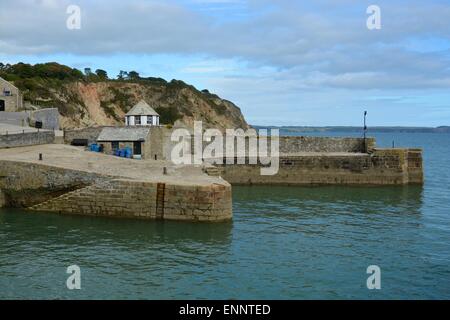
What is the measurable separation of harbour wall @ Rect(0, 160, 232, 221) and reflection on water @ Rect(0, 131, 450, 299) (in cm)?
60

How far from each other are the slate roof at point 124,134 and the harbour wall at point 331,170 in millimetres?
6357

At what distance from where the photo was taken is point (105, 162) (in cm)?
2773

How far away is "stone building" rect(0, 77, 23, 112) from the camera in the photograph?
41.7m

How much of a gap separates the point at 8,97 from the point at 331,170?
86.5 ft

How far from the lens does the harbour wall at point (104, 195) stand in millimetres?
21547

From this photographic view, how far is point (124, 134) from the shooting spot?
110 feet

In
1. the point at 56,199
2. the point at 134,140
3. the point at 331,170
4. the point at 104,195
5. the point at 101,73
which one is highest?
the point at 101,73

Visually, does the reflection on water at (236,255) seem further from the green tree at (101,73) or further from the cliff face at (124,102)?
the green tree at (101,73)

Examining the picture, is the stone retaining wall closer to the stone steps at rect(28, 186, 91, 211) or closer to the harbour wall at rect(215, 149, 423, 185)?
the harbour wall at rect(215, 149, 423, 185)

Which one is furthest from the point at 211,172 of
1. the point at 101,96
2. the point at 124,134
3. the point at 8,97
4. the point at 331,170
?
the point at 101,96

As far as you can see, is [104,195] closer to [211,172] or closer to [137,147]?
[211,172]

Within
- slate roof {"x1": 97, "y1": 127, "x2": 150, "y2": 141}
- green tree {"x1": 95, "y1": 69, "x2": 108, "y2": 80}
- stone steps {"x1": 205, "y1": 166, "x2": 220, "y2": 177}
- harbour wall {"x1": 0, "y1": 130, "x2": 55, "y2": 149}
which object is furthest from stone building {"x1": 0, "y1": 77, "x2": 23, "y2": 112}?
green tree {"x1": 95, "y1": 69, "x2": 108, "y2": 80}

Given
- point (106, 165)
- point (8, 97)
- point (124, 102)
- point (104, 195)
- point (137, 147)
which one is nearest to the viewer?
point (104, 195)

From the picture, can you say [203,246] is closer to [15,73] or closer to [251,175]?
[251,175]
